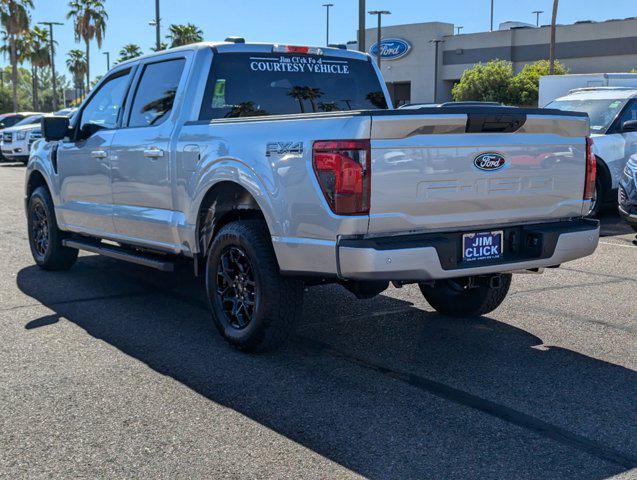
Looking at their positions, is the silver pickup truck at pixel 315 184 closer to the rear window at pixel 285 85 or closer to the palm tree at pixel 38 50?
the rear window at pixel 285 85

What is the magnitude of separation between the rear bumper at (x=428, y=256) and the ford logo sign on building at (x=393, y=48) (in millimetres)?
63502

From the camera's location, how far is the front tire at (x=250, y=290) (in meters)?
5.21

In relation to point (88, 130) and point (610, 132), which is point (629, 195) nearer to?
point (610, 132)

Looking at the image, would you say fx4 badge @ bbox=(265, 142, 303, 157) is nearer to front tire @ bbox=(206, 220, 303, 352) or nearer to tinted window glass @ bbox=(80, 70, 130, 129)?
front tire @ bbox=(206, 220, 303, 352)

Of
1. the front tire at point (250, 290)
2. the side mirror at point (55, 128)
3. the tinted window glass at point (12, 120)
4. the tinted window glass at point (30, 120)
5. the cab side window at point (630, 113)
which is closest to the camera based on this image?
the front tire at point (250, 290)

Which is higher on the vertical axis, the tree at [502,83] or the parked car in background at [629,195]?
the tree at [502,83]

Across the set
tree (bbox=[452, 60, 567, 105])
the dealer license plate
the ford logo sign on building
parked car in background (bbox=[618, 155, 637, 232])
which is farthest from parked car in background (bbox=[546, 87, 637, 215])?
the ford logo sign on building

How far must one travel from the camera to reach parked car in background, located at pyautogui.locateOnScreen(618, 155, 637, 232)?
30.3 ft

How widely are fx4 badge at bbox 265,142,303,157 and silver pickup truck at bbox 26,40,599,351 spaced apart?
1cm

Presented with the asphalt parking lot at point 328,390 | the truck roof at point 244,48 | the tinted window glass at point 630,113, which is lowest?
the asphalt parking lot at point 328,390

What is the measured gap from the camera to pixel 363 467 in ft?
12.2

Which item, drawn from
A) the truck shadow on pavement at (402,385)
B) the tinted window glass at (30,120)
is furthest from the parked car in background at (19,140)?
the truck shadow on pavement at (402,385)

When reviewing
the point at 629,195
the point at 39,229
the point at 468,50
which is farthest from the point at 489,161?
the point at 468,50

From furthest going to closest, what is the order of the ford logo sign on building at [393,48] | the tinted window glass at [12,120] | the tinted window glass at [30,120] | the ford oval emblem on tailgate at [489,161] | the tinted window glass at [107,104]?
the ford logo sign on building at [393,48], the tinted window glass at [12,120], the tinted window glass at [30,120], the tinted window glass at [107,104], the ford oval emblem on tailgate at [489,161]
